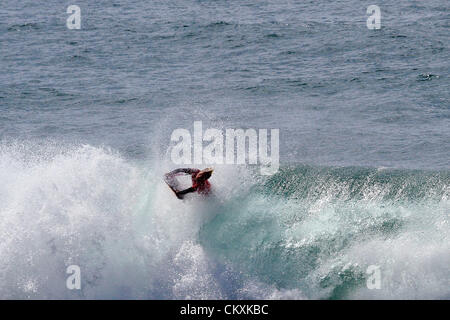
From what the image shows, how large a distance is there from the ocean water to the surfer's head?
1044mm

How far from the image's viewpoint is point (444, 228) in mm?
20453

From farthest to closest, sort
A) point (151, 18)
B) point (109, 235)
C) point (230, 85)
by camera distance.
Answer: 1. point (151, 18)
2. point (230, 85)
3. point (109, 235)

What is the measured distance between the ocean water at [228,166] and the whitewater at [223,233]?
0.18 ft

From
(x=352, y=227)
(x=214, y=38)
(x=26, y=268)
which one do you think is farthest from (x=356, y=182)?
(x=214, y=38)

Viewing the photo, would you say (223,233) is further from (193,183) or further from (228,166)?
(228,166)

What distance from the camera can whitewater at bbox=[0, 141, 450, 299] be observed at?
1981 cm

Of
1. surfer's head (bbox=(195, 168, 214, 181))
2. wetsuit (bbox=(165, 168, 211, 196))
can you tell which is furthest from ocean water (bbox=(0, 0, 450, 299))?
surfer's head (bbox=(195, 168, 214, 181))

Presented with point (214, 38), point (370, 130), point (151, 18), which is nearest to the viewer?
point (370, 130)

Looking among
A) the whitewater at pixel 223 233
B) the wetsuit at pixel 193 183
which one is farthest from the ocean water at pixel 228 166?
the wetsuit at pixel 193 183

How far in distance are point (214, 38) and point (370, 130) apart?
A: 15237 millimetres

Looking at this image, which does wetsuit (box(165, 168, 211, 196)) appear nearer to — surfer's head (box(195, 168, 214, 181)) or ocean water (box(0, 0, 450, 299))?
surfer's head (box(195, 168, 214, 181))

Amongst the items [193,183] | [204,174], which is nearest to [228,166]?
[193,183]

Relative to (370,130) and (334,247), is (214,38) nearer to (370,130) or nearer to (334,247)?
(370,130)

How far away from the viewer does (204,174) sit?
21.7 m
